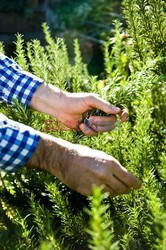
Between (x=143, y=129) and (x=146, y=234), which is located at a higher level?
(x=143, y=129)

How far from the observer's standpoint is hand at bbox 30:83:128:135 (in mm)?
1489

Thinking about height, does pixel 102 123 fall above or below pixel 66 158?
above

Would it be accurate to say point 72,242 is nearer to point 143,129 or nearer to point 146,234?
point 146,234

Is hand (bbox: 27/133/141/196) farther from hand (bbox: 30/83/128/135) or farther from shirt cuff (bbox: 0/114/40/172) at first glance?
hand (bbox: 30/83/128/135)

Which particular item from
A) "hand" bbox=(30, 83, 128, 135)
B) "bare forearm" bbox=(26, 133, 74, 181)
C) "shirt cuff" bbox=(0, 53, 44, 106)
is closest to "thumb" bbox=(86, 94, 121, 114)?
"hand" bbox=(30, 83, 128, 135)

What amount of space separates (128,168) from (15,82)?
66 centimetres

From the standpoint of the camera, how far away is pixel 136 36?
1.59 meters

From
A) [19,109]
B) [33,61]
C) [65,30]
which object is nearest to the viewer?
[19,109]

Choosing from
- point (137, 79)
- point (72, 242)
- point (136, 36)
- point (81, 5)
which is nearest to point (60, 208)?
point (72, 242)

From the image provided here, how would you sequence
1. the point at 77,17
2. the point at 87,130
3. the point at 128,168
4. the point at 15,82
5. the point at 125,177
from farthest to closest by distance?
1. the point at 77,17
2. the point at 15,82
3. the point at 87,130
4. the point at 128,168
5. the point at 125,177

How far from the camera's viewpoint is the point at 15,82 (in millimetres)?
1798

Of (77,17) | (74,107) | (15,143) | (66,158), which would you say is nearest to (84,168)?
(66,158)

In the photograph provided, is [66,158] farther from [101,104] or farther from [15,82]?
[15,82]

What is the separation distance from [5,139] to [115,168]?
0.34m
